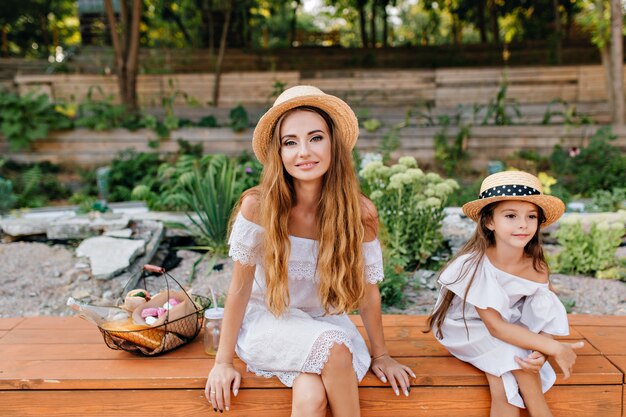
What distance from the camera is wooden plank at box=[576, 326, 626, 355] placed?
2.03m

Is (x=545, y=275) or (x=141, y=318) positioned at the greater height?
(x=545, y=275)

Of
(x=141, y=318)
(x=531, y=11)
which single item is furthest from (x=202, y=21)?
(x=141, y=318)

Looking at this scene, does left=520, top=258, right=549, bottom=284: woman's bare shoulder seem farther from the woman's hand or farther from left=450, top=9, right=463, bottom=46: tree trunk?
left=450, top=9, right=463, bottom=46: tree trunk

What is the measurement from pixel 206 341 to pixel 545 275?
4.13 ft

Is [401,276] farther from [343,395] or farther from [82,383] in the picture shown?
[82,383]

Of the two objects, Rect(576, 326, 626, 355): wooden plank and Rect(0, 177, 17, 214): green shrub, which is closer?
Rect(576, 326, 626, 355): wooden plank

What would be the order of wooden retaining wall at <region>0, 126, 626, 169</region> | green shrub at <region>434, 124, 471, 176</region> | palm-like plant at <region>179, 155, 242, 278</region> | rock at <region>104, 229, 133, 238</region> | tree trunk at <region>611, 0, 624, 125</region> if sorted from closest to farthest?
A: palm-like plant at <region>179, 155, 242, 278</region>
rock at <region>104, 229, 133, 238</region>
tree trunk at <region>611, 0, 624, 125</region>
green shrub at <region>434, 124, 471, 176</region>
wooden retaining wall at <region>0, 126, 626, 169</region>

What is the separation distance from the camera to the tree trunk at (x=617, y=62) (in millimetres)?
6117

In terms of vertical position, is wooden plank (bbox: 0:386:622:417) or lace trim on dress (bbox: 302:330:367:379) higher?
lace trim on dress (bbox: 302:330:367:379)

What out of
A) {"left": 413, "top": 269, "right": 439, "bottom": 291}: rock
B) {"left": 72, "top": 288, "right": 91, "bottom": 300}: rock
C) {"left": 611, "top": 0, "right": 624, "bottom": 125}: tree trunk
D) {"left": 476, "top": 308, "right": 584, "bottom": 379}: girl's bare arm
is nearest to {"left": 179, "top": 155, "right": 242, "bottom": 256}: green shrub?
{"left": 72, "top": 288, "right": 91, "bottom": 300}: rock

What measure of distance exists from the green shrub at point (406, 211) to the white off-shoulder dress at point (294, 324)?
140 cm

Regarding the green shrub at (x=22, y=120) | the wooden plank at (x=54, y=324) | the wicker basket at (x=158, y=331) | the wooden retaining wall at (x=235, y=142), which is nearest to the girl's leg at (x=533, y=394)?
the wicker basket at (x=158, y=331)

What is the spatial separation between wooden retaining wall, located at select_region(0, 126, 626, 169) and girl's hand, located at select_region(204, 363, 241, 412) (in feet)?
16.2

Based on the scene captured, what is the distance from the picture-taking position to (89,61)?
1121cm
